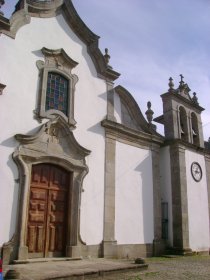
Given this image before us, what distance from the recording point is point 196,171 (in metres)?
12.9

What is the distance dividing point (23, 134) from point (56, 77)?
8.02 ft

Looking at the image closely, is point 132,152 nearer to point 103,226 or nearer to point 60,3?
point 103,226

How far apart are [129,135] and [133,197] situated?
2.16 meters

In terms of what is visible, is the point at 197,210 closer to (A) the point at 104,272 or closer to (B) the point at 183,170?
(B) the point at 183,170

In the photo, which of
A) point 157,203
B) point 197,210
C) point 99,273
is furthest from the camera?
point 197,210

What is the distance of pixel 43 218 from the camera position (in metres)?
8.33

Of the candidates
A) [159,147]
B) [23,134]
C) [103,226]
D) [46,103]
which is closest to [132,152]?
[159,147]

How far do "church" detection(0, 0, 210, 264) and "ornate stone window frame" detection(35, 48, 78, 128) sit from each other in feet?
0.10

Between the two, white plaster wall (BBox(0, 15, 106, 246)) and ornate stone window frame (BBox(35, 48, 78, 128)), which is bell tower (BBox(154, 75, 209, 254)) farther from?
ornate stone window frame (BBox(35, 48, 78, 128))

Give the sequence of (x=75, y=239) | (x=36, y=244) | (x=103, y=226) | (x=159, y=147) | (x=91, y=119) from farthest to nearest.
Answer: (x=159, y=147)
(x=91, y=119)
(x=103, y=226)
(x=75, y=239)
(x=36, y=244)

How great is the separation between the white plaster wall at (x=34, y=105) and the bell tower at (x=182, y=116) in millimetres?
3496

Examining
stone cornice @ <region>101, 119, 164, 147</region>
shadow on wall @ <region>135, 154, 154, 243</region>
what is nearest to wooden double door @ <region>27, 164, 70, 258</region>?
stone cornice @ <region>101, 119, 164, 147</region>

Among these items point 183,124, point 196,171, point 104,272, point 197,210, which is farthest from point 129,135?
point 104,272

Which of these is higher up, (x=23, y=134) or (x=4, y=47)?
(x=4, y=47)
